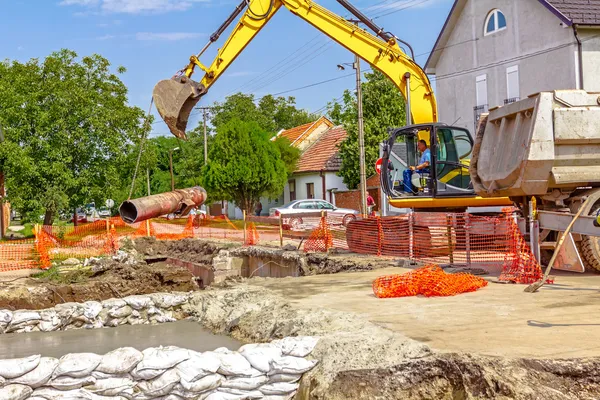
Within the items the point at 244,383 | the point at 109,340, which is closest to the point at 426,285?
the point at 244,383

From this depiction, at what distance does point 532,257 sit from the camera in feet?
33.1

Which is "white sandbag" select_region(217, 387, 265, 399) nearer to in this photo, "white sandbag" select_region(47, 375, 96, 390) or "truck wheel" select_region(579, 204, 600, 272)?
"white sandbag" select_region(47, 375, 96, 390)

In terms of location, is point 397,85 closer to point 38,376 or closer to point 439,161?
point 439,161

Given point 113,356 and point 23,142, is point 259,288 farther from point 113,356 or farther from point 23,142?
point 23,142

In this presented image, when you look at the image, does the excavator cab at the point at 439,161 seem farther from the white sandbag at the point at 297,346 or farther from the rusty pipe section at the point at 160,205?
the white sandbag at the point at 297,346

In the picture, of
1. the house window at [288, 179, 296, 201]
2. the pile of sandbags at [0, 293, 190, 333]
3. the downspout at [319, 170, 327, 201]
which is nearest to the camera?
the pile of sandbags at [0, 293, 190, 333]

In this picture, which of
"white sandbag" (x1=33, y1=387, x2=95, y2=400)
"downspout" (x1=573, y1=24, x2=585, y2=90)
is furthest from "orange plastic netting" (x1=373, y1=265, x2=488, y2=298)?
"downspout" (x1=573, y1=24, x2=585, y2=90)

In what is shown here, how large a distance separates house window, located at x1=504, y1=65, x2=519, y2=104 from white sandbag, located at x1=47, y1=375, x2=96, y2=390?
21.8 m

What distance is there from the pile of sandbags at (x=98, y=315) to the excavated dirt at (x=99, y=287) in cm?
248

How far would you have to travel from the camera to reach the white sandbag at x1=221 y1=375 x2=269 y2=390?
638 centimetres

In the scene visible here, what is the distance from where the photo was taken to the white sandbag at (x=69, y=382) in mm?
6297

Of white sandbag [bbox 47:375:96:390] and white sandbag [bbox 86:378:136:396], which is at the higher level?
white sandbag [bbox 47:375:96:390]

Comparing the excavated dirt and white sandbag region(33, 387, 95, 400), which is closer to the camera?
white sandbag region(33, 387, 95, 400)

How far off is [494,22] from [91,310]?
20.6 metres
